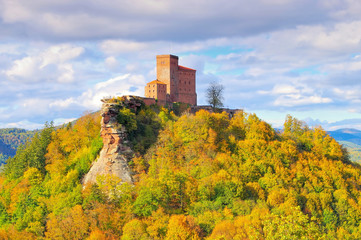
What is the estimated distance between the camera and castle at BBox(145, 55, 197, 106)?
93625mm

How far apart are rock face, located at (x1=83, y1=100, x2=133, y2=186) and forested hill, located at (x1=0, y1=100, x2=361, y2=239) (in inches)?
61.7

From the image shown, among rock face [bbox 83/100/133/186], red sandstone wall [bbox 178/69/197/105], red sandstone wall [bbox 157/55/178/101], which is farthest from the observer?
red sandstone wall [bbox 178/69/197/105]

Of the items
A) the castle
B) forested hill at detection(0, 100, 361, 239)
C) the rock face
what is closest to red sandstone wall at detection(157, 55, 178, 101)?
the castle

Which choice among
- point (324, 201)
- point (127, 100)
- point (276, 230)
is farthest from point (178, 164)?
point (276, 230)

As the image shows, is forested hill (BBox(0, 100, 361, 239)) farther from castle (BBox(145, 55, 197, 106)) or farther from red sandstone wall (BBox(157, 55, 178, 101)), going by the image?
red sandstone wall (BBox(157, 55, 178, 101))

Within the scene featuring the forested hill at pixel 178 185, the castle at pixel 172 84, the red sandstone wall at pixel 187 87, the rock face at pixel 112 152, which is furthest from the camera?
the red sandstone wall at pixel 187 87

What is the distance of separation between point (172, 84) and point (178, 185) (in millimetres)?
37904

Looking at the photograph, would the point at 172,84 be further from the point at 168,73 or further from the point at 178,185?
the point at 178,185

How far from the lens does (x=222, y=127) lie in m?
91.7

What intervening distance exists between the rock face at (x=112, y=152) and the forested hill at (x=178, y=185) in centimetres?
157

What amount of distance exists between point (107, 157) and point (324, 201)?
4124 cm

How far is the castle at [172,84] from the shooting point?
93.6 meters

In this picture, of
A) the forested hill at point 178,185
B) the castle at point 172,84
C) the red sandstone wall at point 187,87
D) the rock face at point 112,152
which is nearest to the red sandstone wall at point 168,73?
the castle at point 172,84

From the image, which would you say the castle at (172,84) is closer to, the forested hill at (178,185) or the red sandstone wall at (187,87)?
the red sandstone wall at (187,87)
